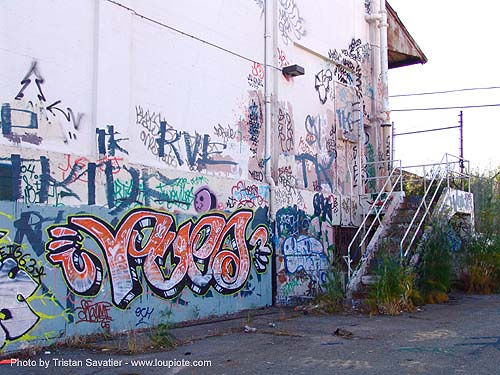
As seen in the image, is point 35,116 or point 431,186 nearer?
point 35,116

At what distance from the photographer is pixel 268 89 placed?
1390cm

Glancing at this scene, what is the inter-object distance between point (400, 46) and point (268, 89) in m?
8.01

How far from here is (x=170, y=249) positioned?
10984 mm

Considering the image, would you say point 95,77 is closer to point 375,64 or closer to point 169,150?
point 169,150

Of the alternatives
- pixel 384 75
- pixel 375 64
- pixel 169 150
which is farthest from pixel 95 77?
pixel 384 75

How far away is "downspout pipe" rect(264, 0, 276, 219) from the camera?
1363 cm

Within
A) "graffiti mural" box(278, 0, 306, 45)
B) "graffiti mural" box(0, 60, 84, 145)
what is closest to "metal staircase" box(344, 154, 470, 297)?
"graffiti mural" box(278, 0, 306, 45)

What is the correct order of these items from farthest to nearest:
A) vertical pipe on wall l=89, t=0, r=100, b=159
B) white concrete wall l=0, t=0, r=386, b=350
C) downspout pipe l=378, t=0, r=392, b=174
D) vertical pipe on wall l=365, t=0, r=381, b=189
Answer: downspout pipe l=378, t=0, r=392, b=174 → vertical pipe on wall l=365, t=0, r=381, b=189 → vertical pipe on wall l=89, t=0, r=100, b=159 → white concrete wall l=0, t=0, r=386, b=350

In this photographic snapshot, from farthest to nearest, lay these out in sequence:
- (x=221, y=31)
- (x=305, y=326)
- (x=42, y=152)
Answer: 1. (x=221, y=31)
2. (x=305, y=326)
3. (x=42, y=152)

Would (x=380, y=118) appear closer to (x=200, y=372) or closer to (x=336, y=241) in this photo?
(x=336, y=241)

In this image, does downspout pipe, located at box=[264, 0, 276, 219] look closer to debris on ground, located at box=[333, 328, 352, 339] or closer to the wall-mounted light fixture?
the wall-mounted light fixture

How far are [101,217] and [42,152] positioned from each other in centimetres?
152

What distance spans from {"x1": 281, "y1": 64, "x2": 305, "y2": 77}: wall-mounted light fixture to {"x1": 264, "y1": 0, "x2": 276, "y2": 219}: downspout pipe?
50cm

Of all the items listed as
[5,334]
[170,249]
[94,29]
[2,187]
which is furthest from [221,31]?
[5,334]
